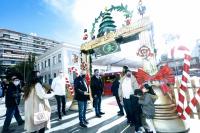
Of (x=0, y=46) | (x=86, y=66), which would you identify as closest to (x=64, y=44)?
(x=86, y=66)

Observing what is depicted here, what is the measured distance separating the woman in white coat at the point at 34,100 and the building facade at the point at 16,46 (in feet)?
236

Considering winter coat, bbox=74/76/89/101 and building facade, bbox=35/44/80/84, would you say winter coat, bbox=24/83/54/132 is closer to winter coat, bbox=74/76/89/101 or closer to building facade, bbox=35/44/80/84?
winter coat, bbox=74/76/89/101

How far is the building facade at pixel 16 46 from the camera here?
80.4 meters

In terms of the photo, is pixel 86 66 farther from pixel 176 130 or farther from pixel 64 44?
pixel 64 44

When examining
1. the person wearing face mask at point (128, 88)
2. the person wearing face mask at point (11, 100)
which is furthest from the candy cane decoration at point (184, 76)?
the person wearing face mask at point (11, 100)

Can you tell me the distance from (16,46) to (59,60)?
57372mm

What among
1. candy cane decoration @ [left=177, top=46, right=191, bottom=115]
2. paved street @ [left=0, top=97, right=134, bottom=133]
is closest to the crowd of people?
paved street @ [left=0, top=97, right=134, bottom=133]

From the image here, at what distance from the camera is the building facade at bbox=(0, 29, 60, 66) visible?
264ft

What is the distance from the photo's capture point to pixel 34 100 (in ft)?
16.3

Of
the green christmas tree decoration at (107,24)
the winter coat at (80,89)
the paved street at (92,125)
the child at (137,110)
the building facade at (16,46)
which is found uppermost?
the building facade at (16,46)

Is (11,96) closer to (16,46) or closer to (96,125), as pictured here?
(96,125)

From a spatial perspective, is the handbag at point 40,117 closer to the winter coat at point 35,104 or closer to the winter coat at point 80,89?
the winter coat at point 35,104

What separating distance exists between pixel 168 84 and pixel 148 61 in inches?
45.0

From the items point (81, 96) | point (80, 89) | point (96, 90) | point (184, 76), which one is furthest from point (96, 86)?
point (184, 76)
